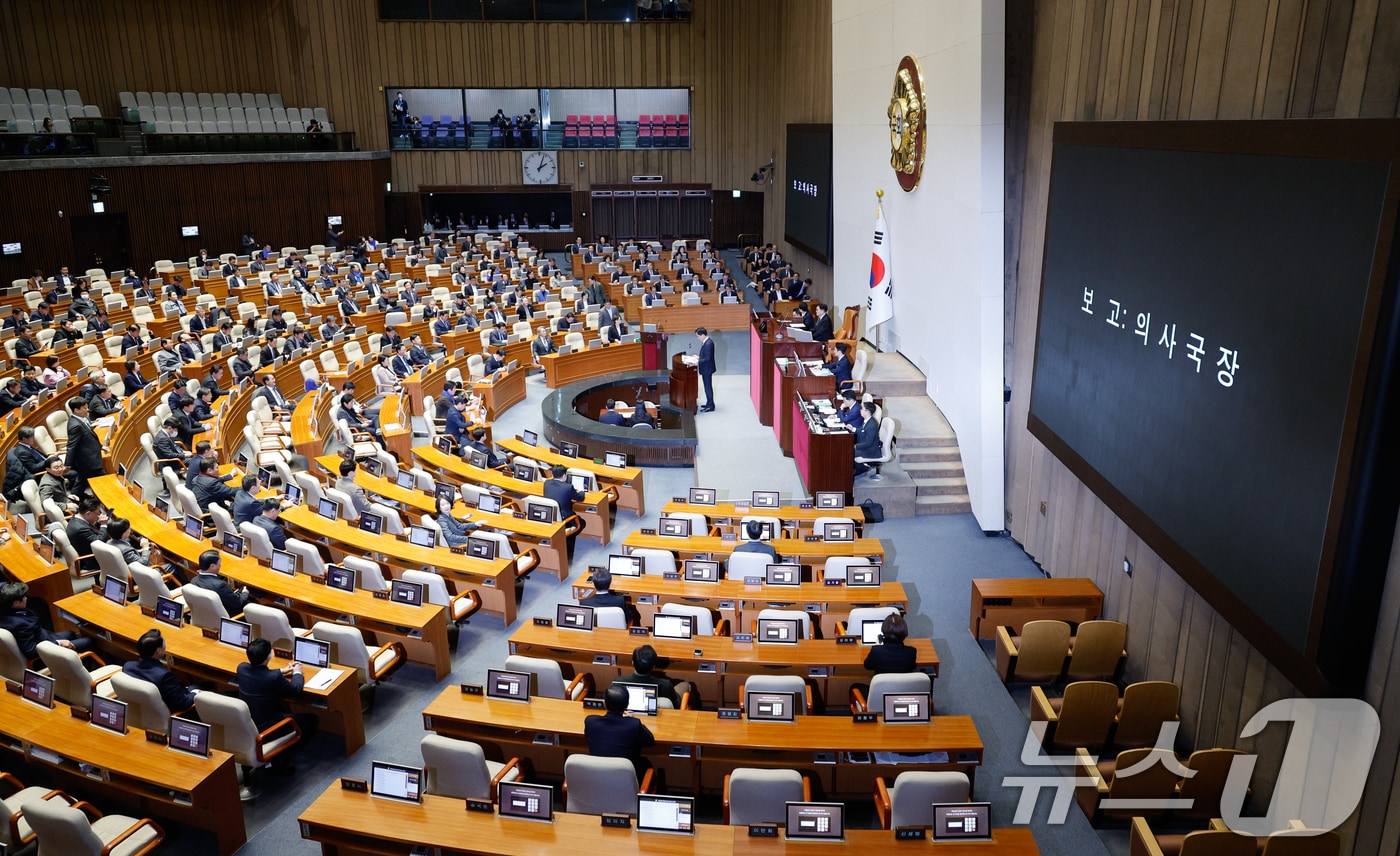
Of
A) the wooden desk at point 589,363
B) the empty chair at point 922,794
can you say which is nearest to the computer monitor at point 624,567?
the empty chair at point 922,794

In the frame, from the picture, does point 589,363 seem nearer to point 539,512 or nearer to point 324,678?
point 539,512

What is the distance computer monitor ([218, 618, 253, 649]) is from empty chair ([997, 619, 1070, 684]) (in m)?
5.94

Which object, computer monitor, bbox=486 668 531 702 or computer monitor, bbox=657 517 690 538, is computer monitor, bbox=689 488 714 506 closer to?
computer monitor, bbox=657 517 690 538

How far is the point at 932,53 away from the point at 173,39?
25474 millimetres

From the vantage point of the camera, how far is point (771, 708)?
611 centimetres

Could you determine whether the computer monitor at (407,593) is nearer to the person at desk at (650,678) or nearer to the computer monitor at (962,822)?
the person at desk at (650,678)

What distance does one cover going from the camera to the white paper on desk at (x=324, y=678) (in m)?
6.67

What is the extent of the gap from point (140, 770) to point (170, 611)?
6.92 ft

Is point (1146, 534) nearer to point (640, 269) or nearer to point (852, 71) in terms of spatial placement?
point (852, 71)

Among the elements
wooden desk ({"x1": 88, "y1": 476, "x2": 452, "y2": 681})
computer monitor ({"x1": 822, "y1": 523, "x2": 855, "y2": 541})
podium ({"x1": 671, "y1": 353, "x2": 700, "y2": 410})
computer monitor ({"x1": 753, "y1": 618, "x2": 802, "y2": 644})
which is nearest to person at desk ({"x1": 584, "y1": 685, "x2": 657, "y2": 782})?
computer monitor ({"x1": 753, "y1": 618, "x2": 802, "y2": 644})

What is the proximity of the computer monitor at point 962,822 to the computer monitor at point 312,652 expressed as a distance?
4.49 m

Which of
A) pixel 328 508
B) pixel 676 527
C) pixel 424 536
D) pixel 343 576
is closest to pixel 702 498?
pixel 676 527

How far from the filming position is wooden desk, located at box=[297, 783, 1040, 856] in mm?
4859

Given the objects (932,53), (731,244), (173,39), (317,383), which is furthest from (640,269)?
(173,39)
